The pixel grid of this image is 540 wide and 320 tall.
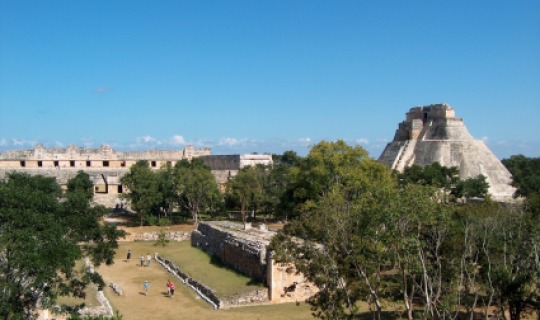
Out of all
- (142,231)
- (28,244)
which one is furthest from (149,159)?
(28,244)

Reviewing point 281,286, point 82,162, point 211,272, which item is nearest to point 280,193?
point 211,272

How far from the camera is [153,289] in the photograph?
862 inches

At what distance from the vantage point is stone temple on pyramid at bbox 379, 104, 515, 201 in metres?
42.8

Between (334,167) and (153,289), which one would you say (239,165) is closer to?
(334,167)

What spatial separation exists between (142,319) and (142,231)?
18.5 m

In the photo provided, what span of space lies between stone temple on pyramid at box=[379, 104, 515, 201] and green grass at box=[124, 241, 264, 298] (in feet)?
72.9

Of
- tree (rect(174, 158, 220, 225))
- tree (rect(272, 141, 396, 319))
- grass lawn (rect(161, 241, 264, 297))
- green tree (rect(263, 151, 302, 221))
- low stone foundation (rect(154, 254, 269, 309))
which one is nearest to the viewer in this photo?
tree (rect(272, 141, 396, 319))

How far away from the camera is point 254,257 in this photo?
828 inches

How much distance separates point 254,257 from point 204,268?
177 inches

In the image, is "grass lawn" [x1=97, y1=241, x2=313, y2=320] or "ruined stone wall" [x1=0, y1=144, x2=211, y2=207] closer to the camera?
"grass lawn" [x1=97, y1=241, x2=313, y2=320]

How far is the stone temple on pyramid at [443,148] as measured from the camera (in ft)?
141

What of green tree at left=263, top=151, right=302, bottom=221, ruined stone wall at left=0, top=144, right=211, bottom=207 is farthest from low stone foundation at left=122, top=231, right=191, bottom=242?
ruined stone wall at left=0, top=144, right=211, bottom=207

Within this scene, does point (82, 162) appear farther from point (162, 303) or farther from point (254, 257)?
point (254, 257)

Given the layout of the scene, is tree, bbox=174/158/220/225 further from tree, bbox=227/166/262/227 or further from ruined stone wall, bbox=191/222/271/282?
ruined stone wall, bbox=191/222/271/282
